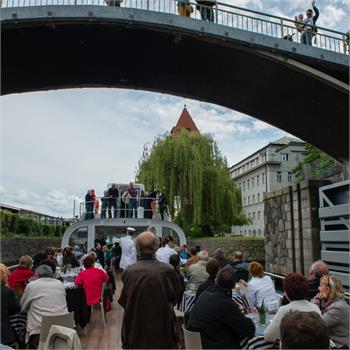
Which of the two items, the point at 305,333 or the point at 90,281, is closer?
the point at 305,333

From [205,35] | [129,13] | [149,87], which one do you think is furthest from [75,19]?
[149,87]

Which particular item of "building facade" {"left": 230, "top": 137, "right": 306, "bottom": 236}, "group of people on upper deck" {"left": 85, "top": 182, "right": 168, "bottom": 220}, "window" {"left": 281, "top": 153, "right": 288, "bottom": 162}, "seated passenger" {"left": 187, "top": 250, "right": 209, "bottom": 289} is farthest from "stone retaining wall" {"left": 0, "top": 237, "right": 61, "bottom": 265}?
"window" {"left": 281, "top": 153, "right": 288, "bottom": 162}

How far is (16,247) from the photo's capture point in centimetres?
1773

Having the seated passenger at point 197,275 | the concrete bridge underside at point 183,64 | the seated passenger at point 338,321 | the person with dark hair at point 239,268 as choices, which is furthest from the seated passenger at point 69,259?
the concrete bridge underside at point 183,64

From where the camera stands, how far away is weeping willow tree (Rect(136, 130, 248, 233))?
77.1 ft

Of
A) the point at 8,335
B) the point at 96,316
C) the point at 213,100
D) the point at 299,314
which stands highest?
the point at 213,100

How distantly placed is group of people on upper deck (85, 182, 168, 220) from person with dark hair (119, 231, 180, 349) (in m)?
12.1

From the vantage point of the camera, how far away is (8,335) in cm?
406

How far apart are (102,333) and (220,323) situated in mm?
3869

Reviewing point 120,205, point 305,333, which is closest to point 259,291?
point 305,333

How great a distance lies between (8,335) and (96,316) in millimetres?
3811

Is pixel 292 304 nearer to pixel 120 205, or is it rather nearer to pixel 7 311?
pixel 7 311

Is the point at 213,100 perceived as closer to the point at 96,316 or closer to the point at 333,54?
the point at 333,54

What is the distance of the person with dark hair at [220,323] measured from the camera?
304 centimetres
